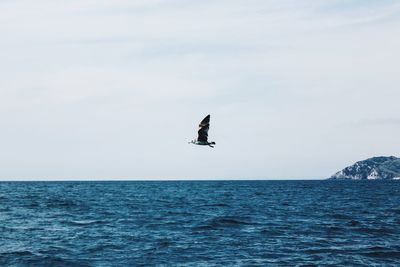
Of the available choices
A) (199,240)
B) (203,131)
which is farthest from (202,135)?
(199,240)

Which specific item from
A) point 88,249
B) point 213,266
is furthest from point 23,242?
point 213,266

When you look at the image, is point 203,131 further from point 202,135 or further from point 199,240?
point 199,240

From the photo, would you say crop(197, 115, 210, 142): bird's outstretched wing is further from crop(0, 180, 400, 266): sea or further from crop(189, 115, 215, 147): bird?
crop(0, 180, 400, 266): sea

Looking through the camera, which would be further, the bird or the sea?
the sea

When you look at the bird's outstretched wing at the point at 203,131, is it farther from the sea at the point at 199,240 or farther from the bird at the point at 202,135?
the sea at the point at 199,240

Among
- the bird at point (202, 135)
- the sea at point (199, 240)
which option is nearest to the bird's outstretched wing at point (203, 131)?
the bird at point (202, 135)

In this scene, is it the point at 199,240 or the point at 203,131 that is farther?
the point at 199,240

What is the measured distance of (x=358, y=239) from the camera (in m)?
32.2

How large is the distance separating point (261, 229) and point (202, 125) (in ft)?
60.8

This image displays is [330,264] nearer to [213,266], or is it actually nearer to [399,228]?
[213,266]

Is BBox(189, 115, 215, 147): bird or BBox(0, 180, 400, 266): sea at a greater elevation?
BBox(189, 115, 215, 147): bird

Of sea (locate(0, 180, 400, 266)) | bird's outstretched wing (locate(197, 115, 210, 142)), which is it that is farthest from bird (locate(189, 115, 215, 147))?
sea (locate(0, 180, 400, 266))

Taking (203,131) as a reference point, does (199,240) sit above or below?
below

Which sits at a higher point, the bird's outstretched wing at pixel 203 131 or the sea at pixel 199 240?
the bird's outstretched wing at pixel 203 131
